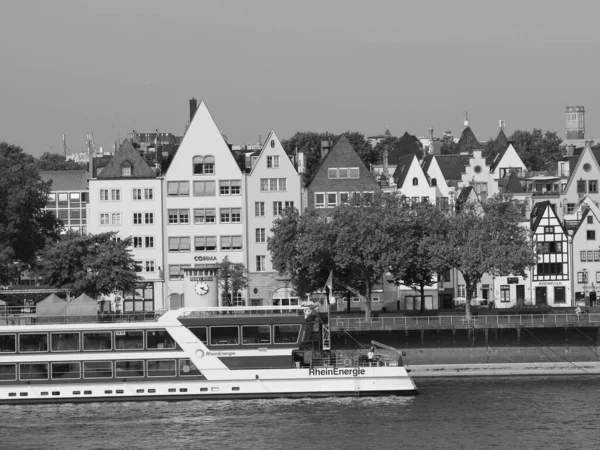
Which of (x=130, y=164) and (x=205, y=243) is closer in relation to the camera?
(x=205, y=243)

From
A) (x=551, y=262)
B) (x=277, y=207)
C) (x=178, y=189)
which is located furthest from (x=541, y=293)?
(x=178, y=189)

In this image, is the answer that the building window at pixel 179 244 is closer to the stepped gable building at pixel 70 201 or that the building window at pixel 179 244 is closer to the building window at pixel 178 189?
the building window at pixel 178 189

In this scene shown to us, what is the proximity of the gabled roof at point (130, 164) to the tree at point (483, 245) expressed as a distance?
26312mm

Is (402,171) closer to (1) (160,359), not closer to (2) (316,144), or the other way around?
(1) (160,359)

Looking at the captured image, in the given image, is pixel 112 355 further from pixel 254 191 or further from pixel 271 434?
pixel 254 191

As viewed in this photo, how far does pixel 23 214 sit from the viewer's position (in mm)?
120312

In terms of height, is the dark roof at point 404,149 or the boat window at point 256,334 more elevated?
the dark roof at point 404,149

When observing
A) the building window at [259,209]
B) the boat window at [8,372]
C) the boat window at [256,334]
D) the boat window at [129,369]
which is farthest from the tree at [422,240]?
the boat window at [8,372]

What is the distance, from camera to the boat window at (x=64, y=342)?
257 ft

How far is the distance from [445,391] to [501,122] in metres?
113

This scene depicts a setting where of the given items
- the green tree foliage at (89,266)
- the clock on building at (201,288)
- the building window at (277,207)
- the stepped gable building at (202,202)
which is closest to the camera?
the clock on building at (201,288)

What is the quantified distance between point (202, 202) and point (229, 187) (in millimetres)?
2361

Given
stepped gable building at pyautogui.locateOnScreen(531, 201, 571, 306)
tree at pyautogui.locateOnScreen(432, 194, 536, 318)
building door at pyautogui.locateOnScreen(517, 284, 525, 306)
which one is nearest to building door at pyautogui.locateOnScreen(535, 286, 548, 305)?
stepped gable building at pyautogui.locateOnScreen(531, 201, 571, 306)

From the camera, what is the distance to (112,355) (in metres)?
78.2
